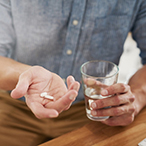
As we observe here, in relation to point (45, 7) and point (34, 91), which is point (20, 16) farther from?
point (34, 91)

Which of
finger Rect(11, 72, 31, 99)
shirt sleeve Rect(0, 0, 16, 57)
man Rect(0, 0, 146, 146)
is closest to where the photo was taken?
finger Rect(11, 72, 31, 99)

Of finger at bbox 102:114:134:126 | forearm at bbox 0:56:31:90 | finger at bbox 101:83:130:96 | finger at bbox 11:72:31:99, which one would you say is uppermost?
finger at bbox 11:72:31:99

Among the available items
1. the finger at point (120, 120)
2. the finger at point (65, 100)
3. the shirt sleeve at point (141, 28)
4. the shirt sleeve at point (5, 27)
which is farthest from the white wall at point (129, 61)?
the finger at point (65, 100)

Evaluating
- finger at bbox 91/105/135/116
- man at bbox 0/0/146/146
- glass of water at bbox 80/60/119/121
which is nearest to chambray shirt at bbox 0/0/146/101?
man at bbox 0/0/146/146

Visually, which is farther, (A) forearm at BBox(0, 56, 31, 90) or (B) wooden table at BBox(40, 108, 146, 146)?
(A) forearm at BBox(0, 56, 31, 90)

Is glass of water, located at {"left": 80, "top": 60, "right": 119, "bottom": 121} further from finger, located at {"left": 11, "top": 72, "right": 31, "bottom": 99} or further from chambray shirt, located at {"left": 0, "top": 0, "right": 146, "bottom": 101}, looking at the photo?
chambray shirt, located at {"left": 0, "top": 0, "right": 146, "bottom": 101}

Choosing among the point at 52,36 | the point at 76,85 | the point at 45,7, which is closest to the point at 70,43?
the point at 52,36
